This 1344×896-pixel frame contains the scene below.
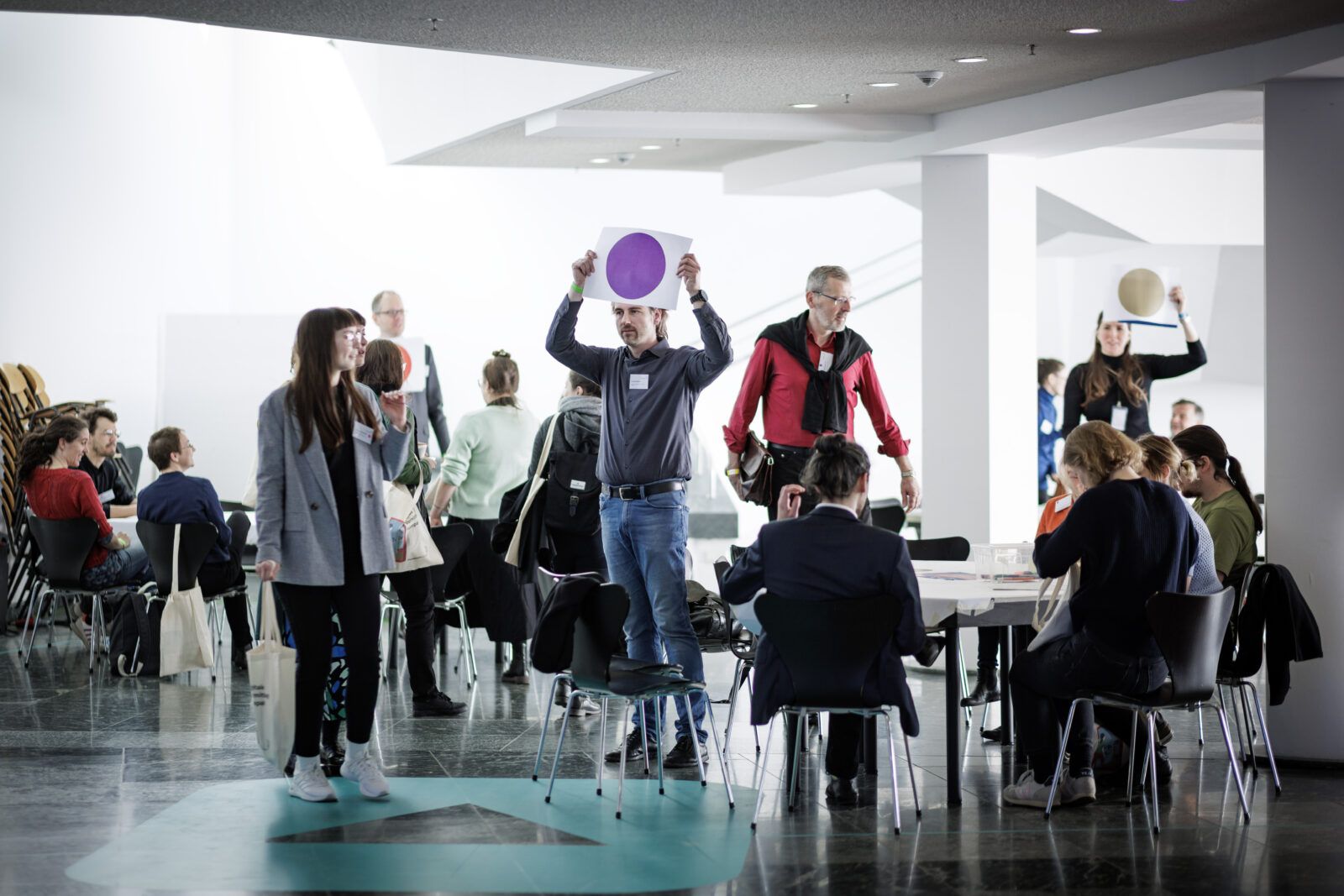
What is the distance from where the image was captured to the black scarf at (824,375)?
578cm

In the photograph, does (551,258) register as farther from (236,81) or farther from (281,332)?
(281,332)

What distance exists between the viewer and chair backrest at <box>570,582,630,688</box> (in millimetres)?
4586

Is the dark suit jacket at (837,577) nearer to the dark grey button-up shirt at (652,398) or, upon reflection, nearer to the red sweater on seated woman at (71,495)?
the dark grey button-up shirt at (652,398)

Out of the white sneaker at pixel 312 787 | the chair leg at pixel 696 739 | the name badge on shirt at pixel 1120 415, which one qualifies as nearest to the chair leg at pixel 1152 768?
the chair leg at pixel 696 739

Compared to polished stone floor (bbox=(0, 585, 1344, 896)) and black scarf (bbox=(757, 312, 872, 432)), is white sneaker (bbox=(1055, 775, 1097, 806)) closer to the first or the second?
polished stone floor (bbox=(0, 585, 1344, 896))

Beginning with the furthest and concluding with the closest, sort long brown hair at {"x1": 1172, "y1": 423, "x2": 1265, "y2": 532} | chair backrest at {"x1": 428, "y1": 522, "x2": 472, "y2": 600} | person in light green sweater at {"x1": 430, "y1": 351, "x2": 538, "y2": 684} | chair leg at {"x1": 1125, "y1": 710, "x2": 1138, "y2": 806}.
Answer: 1. person in light green sweater at {"x1": 430, "y1": 351, "x2": 538, "y2": 684}
2. chair backrest at {"x1": 428, "y1": 522, "x2": 472, "y2": 600}
3. long brown hair at {"x1": 1172, "y1": 423, "x2": 1265, "y2": 532}
4. chair leg at {"x1": 1125, "y1": 710, "x2": 1138, "y2": 806}

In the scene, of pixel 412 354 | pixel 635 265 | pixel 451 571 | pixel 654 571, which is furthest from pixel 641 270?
pixel 412 354

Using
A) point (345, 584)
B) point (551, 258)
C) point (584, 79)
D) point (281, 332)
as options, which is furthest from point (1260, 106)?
point (551, 258)

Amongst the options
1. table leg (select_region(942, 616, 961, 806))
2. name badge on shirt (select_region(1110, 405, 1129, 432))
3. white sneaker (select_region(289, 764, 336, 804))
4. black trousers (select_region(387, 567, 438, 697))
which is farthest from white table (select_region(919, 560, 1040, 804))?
name badge on shirt (select_region(1110, 405, 1129, 432))

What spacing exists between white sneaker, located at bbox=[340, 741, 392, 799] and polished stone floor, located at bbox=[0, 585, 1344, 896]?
2.6 inches

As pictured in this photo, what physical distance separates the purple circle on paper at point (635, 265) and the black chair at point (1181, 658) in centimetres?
191

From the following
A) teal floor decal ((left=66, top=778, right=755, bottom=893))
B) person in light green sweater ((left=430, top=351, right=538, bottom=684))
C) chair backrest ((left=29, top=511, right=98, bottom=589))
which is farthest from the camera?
chair backrest ((left=29, top=511, right=98, bottom=589))

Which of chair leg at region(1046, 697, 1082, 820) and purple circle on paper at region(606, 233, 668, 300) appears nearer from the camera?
chair leg at region(1046, 697, 1082, 820)

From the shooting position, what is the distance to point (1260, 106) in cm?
649
